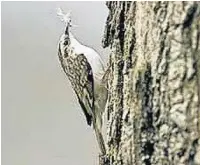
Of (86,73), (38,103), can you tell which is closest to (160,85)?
(86,73)

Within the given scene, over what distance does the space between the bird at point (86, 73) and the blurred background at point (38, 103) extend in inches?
5.7

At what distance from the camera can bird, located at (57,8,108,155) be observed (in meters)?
1.20

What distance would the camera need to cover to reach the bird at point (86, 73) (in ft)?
3.93

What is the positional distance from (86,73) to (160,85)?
690mm

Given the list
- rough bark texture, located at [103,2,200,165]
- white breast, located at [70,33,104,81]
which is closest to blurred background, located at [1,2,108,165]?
white breast, located at [70,33,104,81]

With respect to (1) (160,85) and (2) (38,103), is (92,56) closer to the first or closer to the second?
(2) (38,103)

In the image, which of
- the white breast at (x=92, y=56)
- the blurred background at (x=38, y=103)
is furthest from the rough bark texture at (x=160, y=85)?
the blurred background at (x=38, y=103)

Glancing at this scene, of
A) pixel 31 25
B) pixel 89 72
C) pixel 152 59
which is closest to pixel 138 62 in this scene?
pixel 152 59

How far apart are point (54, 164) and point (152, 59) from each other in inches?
41.9

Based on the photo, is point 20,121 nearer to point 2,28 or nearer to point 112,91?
point 2,28

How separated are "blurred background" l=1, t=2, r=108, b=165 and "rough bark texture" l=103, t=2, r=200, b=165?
0.79 m

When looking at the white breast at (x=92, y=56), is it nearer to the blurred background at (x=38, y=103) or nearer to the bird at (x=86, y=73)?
the bird at (x=86, y=73)

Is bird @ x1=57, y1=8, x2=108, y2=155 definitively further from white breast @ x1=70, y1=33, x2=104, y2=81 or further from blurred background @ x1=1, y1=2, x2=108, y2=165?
blurred background @ x1=1, y1=2, x2=108, y2=165

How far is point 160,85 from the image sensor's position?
54cm
